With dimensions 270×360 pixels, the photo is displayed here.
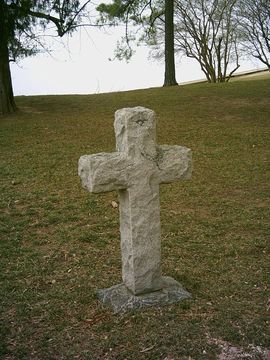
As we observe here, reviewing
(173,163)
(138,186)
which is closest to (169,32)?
(173,163)

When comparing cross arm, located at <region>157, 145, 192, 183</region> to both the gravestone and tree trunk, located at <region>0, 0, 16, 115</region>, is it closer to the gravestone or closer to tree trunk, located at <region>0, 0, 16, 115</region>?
the gravestone

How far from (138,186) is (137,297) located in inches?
38.7

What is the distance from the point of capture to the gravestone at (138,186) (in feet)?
12.2

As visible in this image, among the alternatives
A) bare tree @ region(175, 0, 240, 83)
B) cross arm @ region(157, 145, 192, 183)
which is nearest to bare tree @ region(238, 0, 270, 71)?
bare tree @ region(175, 0, 240, 83)

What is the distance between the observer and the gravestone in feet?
12.2

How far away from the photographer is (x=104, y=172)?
3678 millimetres

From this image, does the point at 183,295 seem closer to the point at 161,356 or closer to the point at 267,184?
the point at 161,356

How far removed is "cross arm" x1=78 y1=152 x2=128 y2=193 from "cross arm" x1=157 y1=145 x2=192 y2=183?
340mm

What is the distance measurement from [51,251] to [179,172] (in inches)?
80.4

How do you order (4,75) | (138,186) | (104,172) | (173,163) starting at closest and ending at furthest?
(104,172) < (138,186) < (173,163) < (4,75)

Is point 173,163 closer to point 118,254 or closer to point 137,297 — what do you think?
point 137,297

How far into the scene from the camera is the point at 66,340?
11.7ft

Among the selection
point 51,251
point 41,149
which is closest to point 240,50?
point 41,149

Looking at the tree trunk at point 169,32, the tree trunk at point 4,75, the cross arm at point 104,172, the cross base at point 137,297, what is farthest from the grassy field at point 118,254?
the tree trunk at point 169,32
